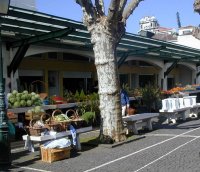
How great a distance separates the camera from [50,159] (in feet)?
27.1

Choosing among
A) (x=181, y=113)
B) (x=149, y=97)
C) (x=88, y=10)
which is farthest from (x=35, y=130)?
(x=149, y=97)

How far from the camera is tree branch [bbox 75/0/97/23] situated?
9.85 metres

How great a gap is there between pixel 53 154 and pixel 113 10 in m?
3.87

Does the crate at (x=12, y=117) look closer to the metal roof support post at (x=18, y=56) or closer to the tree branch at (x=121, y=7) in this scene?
the metal roof support post at (x=18, y=56)

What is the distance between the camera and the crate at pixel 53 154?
27.1 feet

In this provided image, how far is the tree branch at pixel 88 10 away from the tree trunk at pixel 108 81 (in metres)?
0.24

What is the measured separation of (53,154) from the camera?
8.30 metres

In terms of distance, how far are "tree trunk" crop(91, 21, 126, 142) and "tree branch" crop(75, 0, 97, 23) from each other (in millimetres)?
239

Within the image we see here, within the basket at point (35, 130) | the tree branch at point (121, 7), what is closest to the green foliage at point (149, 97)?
the tree branch at point (121, 7)

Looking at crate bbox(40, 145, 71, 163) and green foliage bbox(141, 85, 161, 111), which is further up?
green foliage bbox(141, 85, 161, 111)

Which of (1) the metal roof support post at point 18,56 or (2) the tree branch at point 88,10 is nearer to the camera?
(2) the tree branch at point 88,10

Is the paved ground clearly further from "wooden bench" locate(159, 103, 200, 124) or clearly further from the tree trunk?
"wooden bench" locate(159, 103, 200, 124)

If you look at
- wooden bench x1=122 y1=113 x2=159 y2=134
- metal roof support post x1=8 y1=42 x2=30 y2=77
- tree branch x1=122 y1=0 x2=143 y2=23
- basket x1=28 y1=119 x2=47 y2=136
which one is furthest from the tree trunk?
metal roof support post x1=8 y1=42 x2=30 y2=77

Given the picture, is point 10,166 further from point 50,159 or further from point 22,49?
point 22,49
